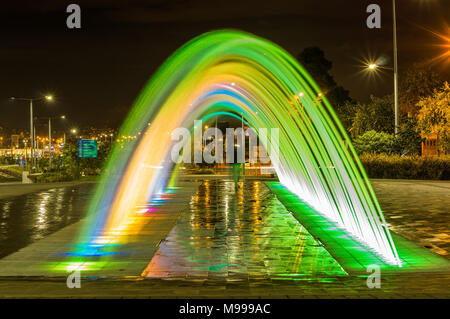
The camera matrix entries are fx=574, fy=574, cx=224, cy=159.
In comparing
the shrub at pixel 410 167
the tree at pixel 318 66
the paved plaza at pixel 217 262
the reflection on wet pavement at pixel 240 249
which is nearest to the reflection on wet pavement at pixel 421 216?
the paved plaza at pixel 217 262

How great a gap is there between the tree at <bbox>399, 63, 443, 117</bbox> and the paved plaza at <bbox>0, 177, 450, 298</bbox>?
34.7 m

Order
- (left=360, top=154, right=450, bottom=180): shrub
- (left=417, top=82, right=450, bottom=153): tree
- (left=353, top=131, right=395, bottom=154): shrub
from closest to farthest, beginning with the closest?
(left=360, top=154, right=450, bottom=180): shrub < (left=417, top=82, right=450, bottom=153): tree < (left=353, top=131, right=395, bottom=154): shrub

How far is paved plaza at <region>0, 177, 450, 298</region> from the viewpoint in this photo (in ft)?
26.4

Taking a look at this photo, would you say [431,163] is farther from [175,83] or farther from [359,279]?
[359,279]

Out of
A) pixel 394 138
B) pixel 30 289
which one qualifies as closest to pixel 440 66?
pixel 394 138

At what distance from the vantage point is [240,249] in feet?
38.4

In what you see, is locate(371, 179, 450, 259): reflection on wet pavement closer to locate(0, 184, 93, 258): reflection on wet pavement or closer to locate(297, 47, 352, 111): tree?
locate(0, 184, 93, 258): reflection on wet pavement

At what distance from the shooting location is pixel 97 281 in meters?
8.70

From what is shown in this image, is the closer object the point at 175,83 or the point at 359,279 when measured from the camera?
the point at 359,279

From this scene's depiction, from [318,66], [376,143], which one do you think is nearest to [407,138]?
[376,143]

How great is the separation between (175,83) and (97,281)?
1335cm

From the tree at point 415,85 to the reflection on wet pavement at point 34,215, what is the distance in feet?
113

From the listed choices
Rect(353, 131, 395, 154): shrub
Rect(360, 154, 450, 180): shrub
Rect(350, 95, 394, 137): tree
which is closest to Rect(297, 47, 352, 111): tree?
Rect(350, 95, 394, 137): tree

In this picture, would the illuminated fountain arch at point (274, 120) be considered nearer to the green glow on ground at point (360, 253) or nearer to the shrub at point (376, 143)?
the green glow on ground at point (360, 253)
